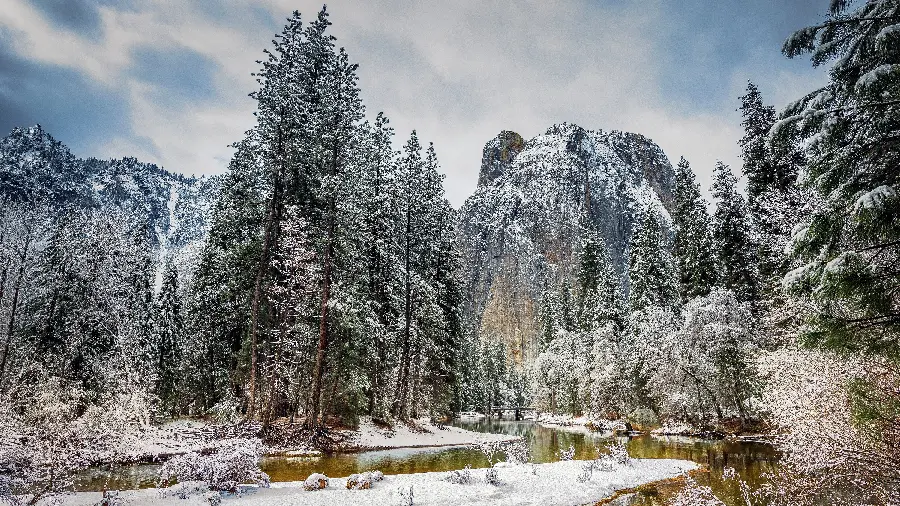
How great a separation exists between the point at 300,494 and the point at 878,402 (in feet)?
36.3

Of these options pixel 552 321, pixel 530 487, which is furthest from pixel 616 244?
pixel 530 487

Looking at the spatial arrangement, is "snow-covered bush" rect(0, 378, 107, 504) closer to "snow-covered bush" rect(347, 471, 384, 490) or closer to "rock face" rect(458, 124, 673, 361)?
"snow-covered bush" rect(347, 471, 384, 490)

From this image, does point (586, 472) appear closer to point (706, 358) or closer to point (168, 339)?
point (706, 358)

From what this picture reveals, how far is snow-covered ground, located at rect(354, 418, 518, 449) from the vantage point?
22.9m

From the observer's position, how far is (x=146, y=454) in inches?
615

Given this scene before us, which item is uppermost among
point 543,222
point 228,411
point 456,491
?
point 543,222

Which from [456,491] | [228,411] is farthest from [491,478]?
[228,411]

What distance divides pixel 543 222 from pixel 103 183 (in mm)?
141771

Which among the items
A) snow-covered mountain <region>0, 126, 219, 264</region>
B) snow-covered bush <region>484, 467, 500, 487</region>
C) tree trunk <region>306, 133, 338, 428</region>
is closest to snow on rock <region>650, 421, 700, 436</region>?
snow-covered bush <region>484, 467, 500, 487</region>

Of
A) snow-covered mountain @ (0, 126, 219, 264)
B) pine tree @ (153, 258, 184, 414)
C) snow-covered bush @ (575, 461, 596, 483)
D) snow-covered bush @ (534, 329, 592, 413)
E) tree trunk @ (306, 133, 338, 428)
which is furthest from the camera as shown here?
snow-covered mountain @ (0, 126, 219, 264)

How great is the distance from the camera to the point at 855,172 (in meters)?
8.01

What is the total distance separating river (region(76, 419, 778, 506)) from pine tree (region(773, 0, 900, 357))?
624cm

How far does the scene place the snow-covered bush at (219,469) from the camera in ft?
36.2

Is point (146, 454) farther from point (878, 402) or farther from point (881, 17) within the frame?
point (881, 17)
